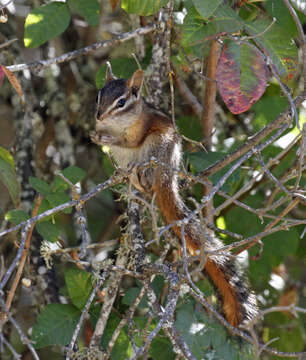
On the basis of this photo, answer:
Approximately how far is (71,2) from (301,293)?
8.07ft

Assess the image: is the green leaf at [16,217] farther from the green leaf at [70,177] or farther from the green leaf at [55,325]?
the green leaf at [55,325]

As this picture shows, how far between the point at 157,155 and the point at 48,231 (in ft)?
2.82

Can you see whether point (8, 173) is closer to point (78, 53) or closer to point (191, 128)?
Answer: point (78, 53)

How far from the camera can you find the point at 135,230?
2.71m

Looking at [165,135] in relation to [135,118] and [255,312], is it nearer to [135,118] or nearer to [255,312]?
[135,118]

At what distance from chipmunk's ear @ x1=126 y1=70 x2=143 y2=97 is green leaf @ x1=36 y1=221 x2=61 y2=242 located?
2.86 ft

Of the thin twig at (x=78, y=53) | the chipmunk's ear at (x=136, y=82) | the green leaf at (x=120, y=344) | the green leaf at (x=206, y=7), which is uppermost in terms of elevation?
the green leaf at (x=206, y=7)

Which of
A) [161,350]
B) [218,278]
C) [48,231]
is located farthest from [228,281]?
[48,231]

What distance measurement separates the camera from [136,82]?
297cm

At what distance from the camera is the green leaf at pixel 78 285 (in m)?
2.58

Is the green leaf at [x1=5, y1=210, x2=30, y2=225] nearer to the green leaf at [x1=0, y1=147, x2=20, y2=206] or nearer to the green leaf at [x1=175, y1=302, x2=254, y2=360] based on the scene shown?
the green leaf at [x1=0, y1=147, x2=20, y2=206]

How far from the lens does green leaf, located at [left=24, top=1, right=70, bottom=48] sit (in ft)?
8.30

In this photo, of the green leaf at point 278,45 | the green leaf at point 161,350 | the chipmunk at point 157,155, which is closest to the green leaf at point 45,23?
the chipmunk at point 157,155

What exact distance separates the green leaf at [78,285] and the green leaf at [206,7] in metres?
1.20
